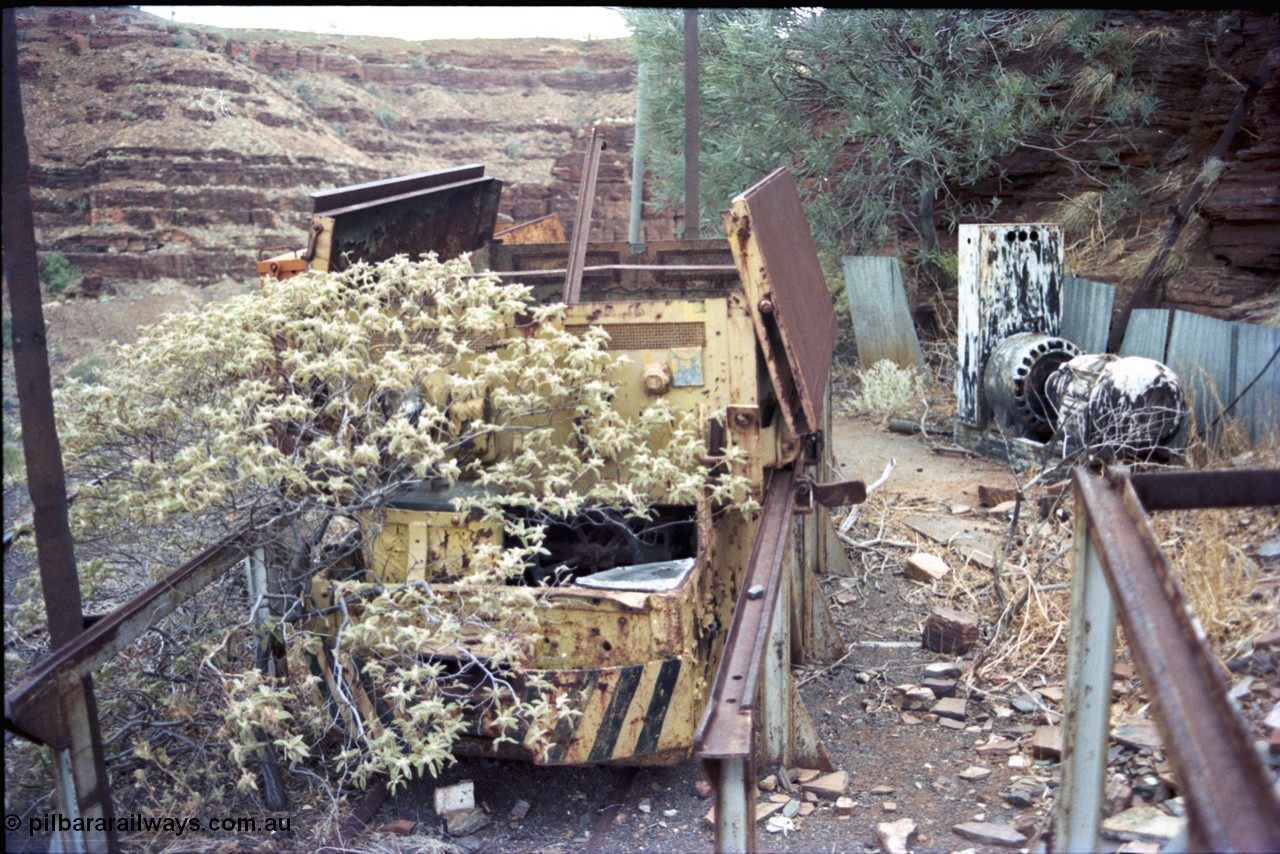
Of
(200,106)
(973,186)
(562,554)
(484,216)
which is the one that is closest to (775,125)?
(973,186)

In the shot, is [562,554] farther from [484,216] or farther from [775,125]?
[775,125]

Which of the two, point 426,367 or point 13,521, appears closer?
point 426,367

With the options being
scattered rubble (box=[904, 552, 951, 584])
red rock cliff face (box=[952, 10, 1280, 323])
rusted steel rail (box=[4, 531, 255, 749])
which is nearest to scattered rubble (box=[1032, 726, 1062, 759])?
scattered rubble (box=[904, 552, 951, 584])

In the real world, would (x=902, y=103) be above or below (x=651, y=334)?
above

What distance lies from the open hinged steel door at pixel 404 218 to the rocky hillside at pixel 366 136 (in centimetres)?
670

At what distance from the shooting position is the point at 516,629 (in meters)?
3.97

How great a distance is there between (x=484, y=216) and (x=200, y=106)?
25.7 meters

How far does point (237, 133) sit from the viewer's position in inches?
1118

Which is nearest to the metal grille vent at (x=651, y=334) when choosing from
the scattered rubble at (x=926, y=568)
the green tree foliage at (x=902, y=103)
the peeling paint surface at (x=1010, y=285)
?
the scattered rubble at (x=926, y=568)

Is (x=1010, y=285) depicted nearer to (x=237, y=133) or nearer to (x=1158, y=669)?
(x=1158, y=669)

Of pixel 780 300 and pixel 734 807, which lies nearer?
pixel 734 807

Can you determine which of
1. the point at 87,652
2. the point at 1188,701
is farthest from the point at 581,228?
the point at 1188,701

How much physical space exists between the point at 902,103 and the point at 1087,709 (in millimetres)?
11137

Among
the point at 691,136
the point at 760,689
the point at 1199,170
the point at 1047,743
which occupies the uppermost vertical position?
the point at 691,136
